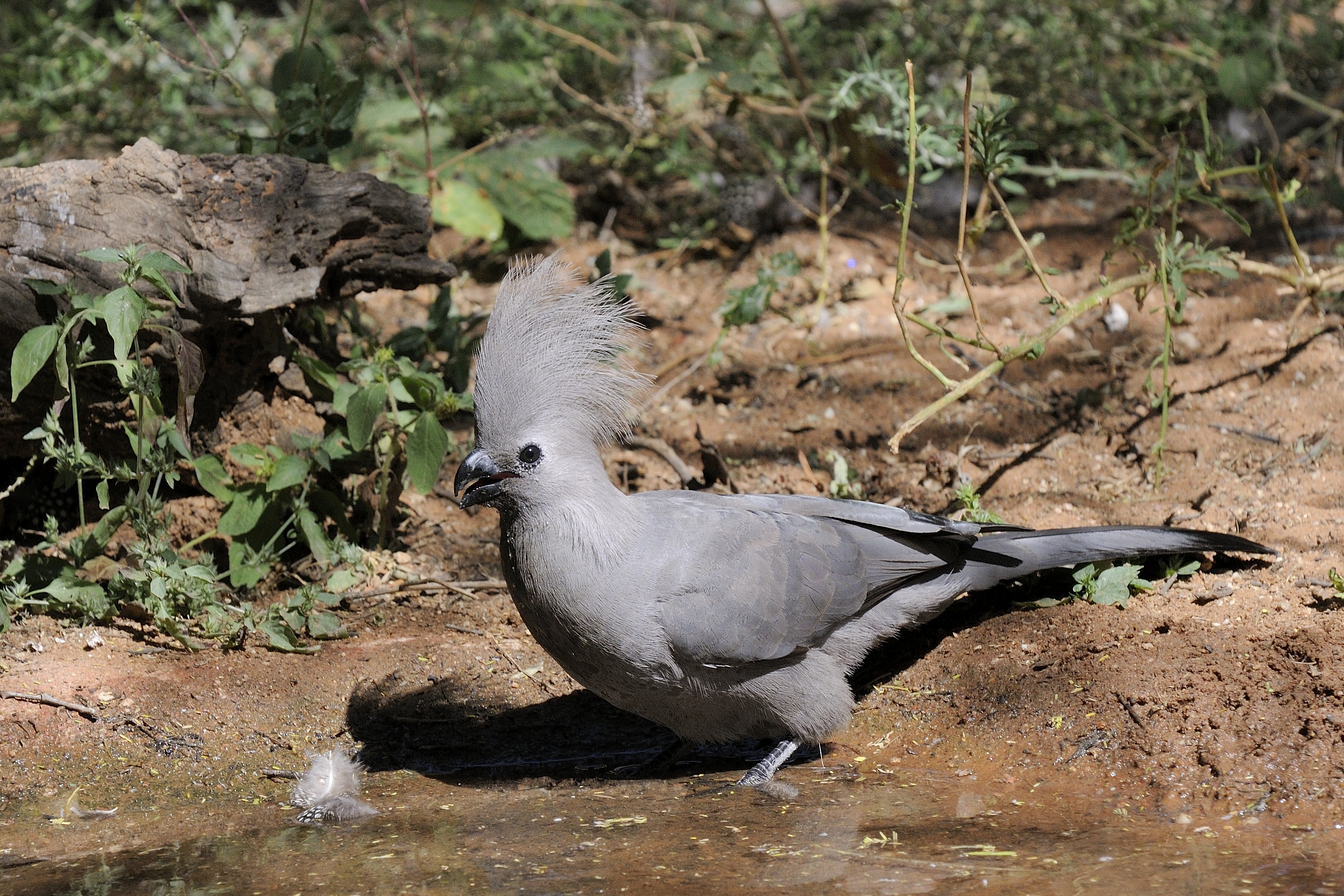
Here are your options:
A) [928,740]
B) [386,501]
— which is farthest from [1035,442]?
[386,501]

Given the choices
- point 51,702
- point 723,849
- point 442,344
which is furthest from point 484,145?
point 723,849

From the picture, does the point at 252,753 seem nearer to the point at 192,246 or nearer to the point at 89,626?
the point at 89,626

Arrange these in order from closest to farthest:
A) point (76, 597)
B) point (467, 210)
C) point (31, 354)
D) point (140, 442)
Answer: point (31, 354) → point (140, 442) → point (76, 597) → point (467, 210)

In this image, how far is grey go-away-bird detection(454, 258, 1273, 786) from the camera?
3.52 metres

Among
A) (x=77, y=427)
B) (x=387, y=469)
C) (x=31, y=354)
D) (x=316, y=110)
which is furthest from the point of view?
(x=316, y=110)

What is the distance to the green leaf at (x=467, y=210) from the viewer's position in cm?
670

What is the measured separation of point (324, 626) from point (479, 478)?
3.67 ft

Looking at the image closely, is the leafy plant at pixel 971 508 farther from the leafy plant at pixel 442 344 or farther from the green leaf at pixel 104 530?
the green leaf at pixel 104 530

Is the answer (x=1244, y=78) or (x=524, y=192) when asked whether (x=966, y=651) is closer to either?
(x=1244, y=78)

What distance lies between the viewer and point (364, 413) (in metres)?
4.22

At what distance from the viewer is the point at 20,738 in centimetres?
362

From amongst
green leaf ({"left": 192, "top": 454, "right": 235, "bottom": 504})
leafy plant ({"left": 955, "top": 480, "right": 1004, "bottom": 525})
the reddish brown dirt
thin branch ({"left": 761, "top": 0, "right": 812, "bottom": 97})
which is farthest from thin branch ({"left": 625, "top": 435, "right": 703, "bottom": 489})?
thin branch ({"left": 761, "top": 0, "right": 812, "bottom": 97})

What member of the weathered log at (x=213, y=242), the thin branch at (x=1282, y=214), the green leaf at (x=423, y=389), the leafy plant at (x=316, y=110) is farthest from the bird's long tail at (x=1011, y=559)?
the leafy plant at (x=316, y=110)

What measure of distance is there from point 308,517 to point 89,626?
0.84m
